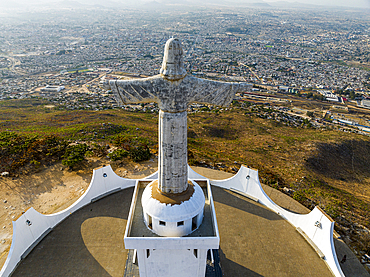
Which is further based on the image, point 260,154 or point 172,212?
point 260,154

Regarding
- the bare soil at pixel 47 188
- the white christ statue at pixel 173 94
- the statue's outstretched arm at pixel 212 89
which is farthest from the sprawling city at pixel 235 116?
the statue's outstretched arm at pixel 212 89

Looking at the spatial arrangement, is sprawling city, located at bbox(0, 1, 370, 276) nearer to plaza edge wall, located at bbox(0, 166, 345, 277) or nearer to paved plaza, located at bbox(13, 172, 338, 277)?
plaza edge wall, located at bbox(0, 166, 345, 277)

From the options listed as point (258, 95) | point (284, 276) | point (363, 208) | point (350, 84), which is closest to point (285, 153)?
point (363, 208)

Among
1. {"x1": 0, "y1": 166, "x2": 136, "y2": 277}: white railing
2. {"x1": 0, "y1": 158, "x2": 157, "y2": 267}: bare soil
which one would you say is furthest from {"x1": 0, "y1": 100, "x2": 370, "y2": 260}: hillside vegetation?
{"x1": 0, "y1": 166, "x2": 136, "y2": 277}: white railing

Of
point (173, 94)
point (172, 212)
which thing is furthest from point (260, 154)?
point (173, 94)

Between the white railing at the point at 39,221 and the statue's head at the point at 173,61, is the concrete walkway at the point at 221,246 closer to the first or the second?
the white railing at the point at 39,221

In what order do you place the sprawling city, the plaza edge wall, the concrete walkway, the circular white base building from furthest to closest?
the sprawling city, the concrete walkway, the plaza edge wall, the circular white base building

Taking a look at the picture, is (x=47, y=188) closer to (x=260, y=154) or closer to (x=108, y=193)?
(x=108, y=193)
